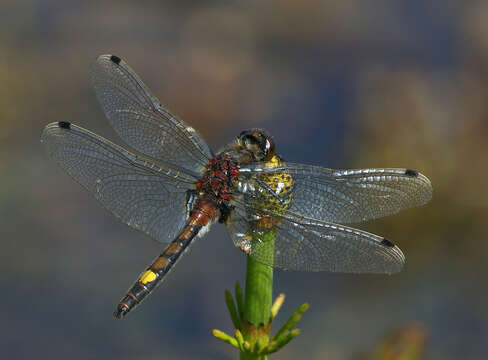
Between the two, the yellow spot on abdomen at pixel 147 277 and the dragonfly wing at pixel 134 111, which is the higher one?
the dragonfly wing at pixel 134 111

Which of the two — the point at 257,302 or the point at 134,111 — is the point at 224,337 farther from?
the point at 134,111

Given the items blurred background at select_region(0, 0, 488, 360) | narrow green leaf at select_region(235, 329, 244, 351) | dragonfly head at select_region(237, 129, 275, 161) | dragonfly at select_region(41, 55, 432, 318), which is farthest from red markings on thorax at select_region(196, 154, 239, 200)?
blurred background at select_region(0, 0, 488, 360)

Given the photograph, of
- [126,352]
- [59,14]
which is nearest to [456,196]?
[126,352]

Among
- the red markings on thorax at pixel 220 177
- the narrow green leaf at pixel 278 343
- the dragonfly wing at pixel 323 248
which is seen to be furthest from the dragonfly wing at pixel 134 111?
the narrow green leaf at pixel 278 343

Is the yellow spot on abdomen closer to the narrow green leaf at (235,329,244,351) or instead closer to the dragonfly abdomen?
the dragonfly abdomen

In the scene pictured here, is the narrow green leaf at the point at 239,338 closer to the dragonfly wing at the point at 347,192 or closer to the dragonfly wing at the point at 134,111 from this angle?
the dragonfly wing at the point at 347,192
